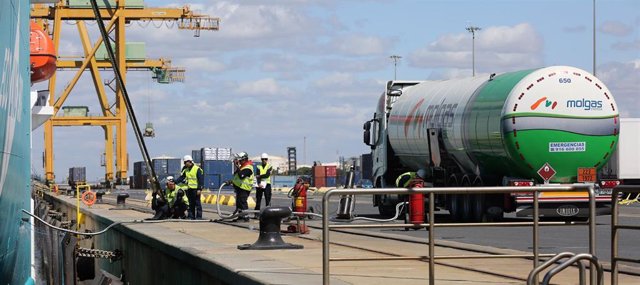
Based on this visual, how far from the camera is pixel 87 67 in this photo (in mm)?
77250

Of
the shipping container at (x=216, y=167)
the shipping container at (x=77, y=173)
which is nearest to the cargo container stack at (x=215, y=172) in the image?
the shipping container at (x=216, y=167)

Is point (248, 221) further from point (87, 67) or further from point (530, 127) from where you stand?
point (87, 67)

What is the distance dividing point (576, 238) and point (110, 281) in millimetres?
8235

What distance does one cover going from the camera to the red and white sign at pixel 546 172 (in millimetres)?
27953

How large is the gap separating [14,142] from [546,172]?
16.8 m

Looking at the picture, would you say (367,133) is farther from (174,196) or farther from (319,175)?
(319,175)

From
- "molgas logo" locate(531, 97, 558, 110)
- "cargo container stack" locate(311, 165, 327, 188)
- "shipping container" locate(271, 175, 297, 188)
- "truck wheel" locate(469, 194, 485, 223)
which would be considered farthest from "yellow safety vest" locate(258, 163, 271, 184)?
"shipping container" locate(271, 175, 297, 188)

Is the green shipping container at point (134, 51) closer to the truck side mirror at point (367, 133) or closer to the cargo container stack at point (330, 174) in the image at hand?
the cargo container stack at point (330, 174)

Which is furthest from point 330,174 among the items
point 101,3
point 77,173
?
point 101,3

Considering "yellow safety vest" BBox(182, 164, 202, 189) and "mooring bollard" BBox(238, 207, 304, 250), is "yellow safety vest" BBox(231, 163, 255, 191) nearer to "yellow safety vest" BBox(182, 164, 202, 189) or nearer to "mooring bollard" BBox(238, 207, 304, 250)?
"yellow safety vest" BBox(182, 164, 202, 189)

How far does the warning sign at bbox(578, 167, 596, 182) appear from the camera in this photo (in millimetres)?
28250

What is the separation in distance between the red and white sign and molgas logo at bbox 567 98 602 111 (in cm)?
145

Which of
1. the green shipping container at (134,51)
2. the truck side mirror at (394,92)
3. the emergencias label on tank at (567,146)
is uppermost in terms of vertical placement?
the green shipping container at (134,51)

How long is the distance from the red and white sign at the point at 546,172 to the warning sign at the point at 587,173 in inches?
25.4
